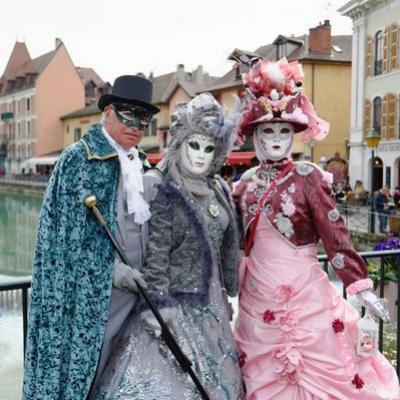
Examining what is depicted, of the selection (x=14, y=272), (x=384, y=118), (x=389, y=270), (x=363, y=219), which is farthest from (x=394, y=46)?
(x=389, y=270)

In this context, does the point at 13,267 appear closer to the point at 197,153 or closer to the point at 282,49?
the point at 197,153

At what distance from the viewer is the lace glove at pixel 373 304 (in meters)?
2.58

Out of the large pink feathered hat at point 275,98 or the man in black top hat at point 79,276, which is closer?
the man in black top hat at point 79,276

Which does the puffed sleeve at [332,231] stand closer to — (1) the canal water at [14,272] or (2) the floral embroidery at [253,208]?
(2) the floral embroidery at [253,208]

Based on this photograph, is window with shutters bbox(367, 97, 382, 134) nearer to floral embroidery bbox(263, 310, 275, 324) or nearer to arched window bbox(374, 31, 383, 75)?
arched window bbox(374, 31, 383, 75)

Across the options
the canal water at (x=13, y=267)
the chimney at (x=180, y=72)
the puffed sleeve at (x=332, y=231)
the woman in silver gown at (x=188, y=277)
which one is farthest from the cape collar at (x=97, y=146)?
the chimney at (x=180, y=72)

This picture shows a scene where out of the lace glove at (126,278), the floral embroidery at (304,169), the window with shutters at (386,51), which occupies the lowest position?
the lace glove at (126,278)

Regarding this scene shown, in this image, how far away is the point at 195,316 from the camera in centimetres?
244

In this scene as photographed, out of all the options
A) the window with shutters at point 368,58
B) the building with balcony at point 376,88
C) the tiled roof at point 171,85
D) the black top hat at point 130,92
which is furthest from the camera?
the tiled roof at point 171,85

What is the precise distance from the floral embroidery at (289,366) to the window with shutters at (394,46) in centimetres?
2121

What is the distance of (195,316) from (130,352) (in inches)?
11.5

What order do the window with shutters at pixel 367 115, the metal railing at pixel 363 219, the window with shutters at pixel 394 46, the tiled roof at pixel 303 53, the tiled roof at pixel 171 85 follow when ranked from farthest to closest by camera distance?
the tiled roof at pixel 171 85 → the tiled roof at pixel 303 53 → the window with shutters at pixel 367 115 → the window with shutters at pixel 394 46 → the metal railing at pixel 363 219

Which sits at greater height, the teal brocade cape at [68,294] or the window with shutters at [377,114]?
the window with shutters at [377,114]

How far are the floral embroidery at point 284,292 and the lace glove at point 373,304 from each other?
285 mm
